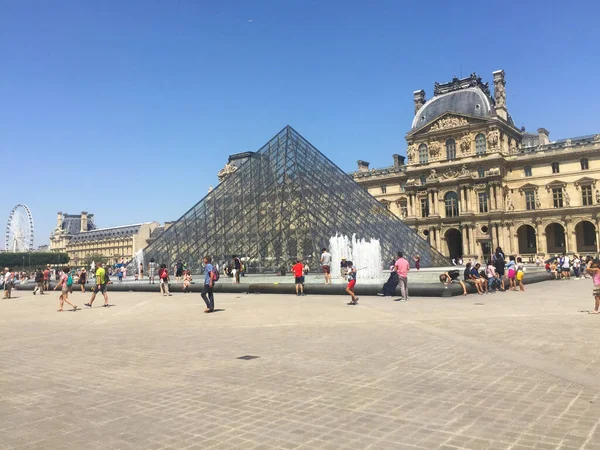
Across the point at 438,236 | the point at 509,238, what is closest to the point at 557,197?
the point at 509,238

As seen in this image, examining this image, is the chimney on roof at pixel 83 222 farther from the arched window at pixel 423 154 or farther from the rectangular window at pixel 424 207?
the arched window at pixel 423 154

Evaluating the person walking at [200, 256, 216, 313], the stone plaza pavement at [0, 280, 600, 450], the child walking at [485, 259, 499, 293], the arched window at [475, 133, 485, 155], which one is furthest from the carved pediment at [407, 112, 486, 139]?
the stone plaza pavement at [0, 280, 600, 450]

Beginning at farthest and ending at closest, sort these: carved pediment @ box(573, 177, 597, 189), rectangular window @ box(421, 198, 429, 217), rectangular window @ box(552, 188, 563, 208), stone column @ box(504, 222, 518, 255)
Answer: rectangular window @ box(421, 198, 429, 217) → stone column @ box(504, 222, 518, 255) → rectangular window @ box(552, 188, 563, 208) → carved pediment @ box(573, 177, 597, 189)

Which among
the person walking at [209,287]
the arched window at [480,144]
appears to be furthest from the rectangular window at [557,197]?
the person walking at [209,287]

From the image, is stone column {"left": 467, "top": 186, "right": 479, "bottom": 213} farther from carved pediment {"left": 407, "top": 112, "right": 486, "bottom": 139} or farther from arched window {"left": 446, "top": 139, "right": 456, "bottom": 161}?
carved pediment {"left": 407, "top": 112, "right": 486, "bottom": 139}

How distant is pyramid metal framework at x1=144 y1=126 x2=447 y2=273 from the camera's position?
23672mm

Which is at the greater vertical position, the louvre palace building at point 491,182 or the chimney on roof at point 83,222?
the chimney on roof at point 83,222

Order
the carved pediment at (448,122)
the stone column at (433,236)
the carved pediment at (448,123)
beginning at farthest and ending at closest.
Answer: the stone column at (433,236)
the carved pediment at (448,123)
the carved pediment at (448,122)

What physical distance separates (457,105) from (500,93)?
5.12m

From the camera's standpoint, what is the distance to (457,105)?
5331cm

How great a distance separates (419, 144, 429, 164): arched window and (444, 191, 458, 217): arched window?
4.47 meters

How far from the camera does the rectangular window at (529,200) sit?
5001 cm

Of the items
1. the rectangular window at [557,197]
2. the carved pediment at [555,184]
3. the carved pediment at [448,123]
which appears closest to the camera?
the carved pediment at [555,184]

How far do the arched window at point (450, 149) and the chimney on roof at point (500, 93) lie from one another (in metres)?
6.05
